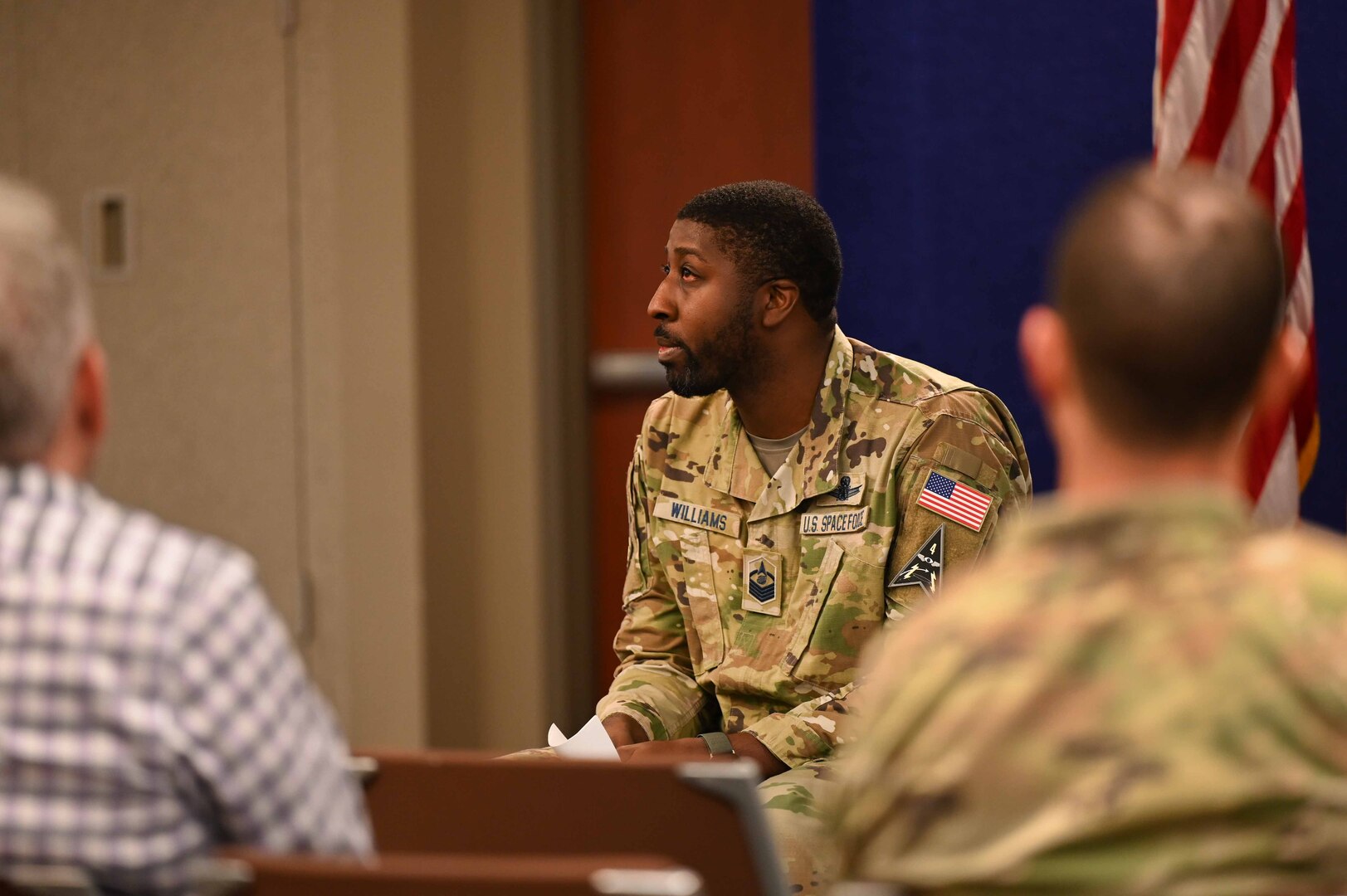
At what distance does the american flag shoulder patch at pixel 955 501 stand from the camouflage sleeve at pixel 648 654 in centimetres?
51

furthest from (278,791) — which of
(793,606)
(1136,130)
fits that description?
(1136,130)

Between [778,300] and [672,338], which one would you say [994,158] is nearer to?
[778,300]

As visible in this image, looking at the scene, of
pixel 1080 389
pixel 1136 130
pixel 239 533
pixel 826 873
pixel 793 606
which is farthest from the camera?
pixel 239 533

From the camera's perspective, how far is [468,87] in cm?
421

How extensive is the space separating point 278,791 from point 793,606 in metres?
1.35

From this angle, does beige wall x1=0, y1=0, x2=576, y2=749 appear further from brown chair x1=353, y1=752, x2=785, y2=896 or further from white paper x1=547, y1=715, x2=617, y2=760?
brown chair x1=353, y1=752, x2=785, y2=896

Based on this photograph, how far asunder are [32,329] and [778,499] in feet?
4.86

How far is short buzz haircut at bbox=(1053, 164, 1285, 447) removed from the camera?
1.07 m

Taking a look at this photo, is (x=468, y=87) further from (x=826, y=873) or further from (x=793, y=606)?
(x=826, y=873)

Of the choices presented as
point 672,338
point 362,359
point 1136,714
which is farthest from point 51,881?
point 362,359

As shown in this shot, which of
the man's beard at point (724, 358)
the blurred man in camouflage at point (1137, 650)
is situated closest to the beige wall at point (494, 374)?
the man's beard at point (724, 358)

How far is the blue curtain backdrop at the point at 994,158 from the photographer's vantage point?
10.3 feet

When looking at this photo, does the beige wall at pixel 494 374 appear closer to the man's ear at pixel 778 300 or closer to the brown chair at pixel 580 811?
the man's ear at pixel 778 300

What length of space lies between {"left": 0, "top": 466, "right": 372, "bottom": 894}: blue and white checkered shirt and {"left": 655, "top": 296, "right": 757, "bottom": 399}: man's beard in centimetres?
149
